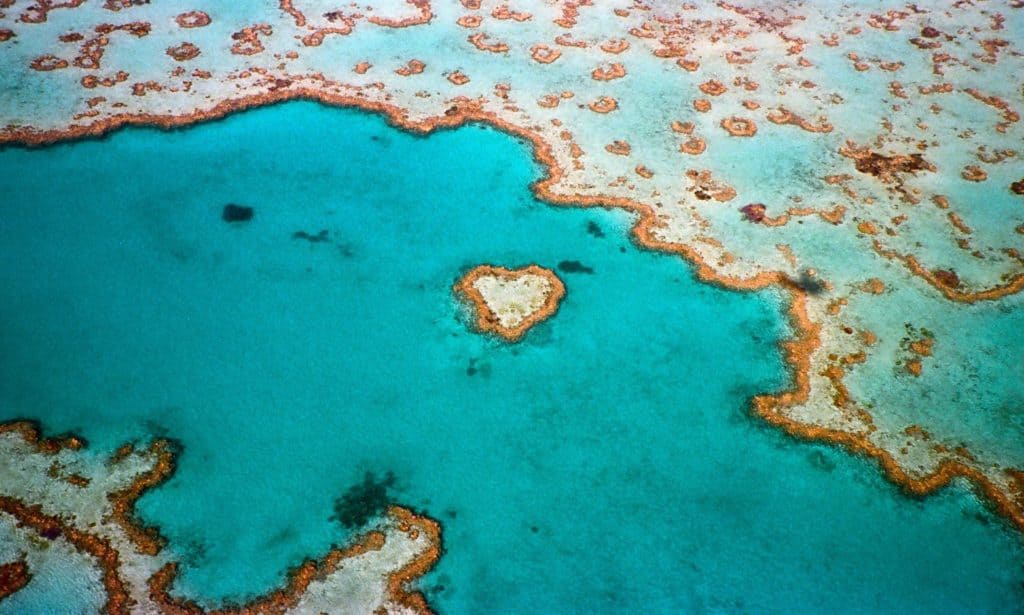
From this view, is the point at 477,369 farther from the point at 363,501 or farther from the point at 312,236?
the point at 312,236

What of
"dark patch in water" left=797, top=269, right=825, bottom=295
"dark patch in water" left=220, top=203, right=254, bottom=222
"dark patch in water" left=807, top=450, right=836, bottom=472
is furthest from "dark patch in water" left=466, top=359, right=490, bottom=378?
"dark patch in water" left=797, top=269, right=825, bottom=295

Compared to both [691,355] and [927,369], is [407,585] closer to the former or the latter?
[691,355]

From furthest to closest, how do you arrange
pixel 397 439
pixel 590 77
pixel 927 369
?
pixel 590 77 → pixel 927 369 → pixel 397 439

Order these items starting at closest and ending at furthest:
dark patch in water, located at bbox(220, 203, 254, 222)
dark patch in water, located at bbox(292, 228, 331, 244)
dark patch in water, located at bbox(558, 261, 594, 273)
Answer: dark patch in water, located at bbox(558, 261, 594, 273) → dark patch in water, located at bbox(292, 228, 331, 244) → dark patch in water, located at bbox(220, 203, 254, 222)

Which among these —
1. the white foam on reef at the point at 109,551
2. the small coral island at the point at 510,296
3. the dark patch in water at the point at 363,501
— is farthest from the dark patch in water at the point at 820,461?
the dark patch in water at the point at 363,501

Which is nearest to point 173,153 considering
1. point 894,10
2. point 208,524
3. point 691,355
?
point 208,524

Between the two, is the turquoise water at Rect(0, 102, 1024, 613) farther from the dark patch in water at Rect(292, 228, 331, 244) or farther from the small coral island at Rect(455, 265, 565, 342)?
the small coral island at Rect(455, 265, 565, 342)
